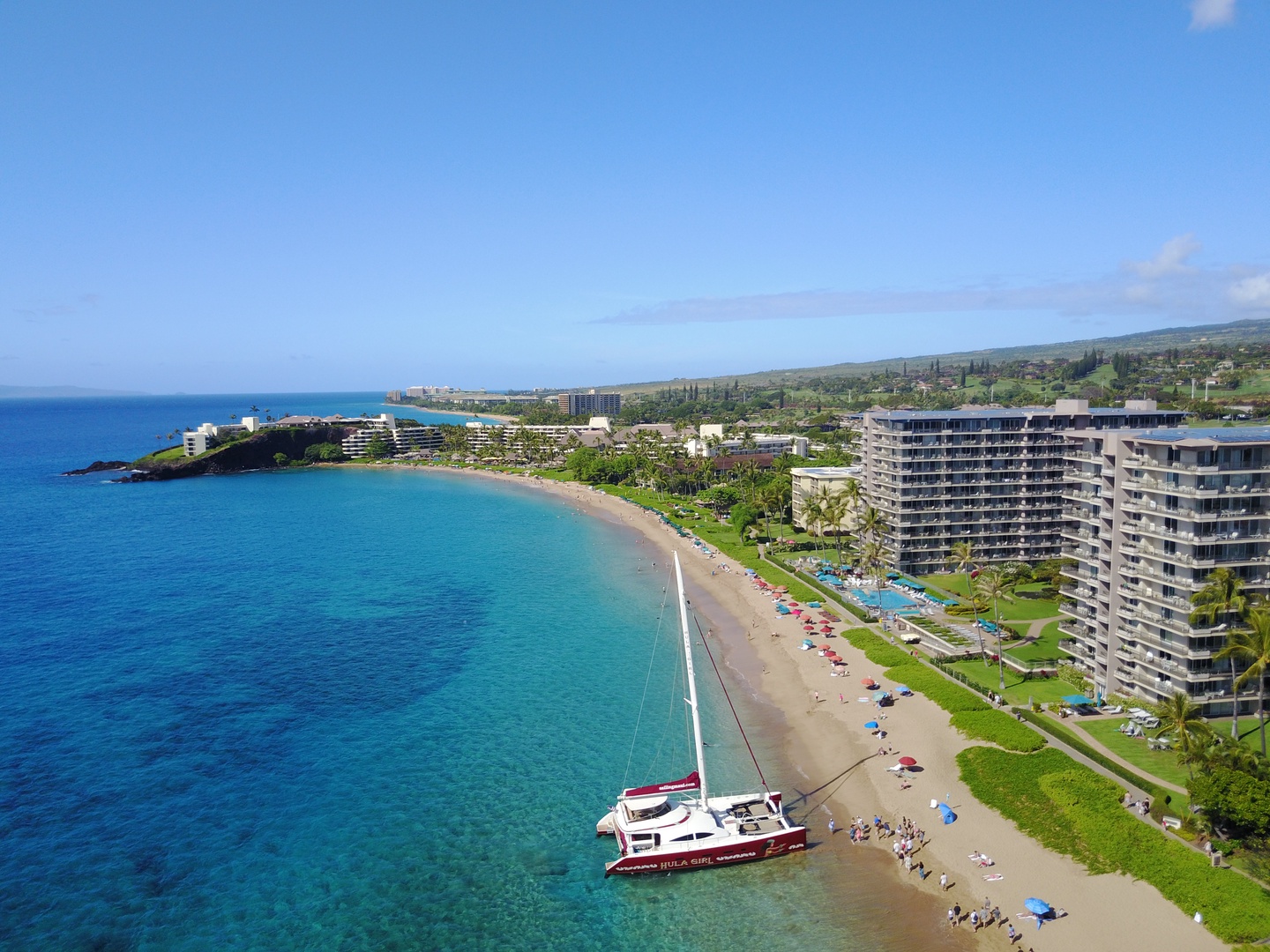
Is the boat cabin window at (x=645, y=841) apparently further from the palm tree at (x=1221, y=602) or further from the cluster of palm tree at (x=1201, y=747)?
the palm tree at (x=1221, y=602)

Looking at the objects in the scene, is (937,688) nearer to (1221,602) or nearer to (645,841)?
(1221,602)

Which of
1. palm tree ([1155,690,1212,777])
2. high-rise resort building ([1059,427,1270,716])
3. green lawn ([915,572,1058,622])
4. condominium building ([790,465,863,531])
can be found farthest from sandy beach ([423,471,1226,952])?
condominium building ([790,465,863,531])

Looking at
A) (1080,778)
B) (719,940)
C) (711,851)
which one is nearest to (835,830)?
(711,851)

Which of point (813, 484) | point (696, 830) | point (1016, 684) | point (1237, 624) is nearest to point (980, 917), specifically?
point (696, 830)

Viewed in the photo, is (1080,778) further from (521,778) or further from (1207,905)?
(521,778)

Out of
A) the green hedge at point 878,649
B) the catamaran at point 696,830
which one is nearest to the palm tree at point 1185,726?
the catamaran at point 696,830
